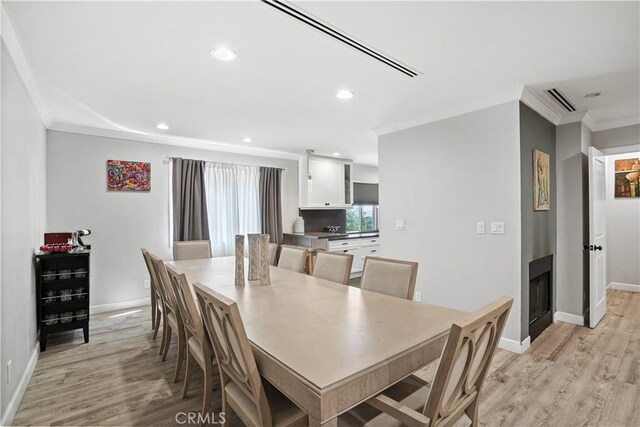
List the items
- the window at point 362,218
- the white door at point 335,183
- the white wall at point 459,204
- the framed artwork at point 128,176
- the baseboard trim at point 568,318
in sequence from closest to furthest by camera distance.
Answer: the white wall at point 459,204, the baseboard trim at point 568,318, the framed artwork at point 128,176, the white door at point 335,183, the window at point 362,218

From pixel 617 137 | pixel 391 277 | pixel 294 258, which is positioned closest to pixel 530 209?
pixel 391 277

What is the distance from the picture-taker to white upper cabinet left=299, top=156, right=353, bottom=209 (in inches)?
225

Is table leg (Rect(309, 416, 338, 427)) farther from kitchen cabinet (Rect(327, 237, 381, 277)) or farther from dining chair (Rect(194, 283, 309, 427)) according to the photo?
kitchen cabinet (Rect(327, 237, 381, 277))

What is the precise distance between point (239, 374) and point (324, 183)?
15.7 ft

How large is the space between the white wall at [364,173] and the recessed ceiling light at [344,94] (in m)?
3.93

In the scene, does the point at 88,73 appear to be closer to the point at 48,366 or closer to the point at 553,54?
the point at 48,366

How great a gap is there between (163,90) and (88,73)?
0.53 meters

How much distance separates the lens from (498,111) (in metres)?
2.97

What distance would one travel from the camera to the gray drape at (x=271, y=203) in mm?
5410

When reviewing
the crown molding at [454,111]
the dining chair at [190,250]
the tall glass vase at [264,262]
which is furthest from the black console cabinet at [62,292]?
the crown molding at [454,111]

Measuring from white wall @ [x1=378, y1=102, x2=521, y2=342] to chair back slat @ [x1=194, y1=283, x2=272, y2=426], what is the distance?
2.56m

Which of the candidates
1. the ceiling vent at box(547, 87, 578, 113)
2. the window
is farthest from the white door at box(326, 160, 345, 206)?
the ceiling vent at box(547, 87, 578, 113)

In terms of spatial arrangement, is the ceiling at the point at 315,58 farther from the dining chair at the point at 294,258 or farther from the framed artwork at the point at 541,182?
the dining chair at the point at 294,258

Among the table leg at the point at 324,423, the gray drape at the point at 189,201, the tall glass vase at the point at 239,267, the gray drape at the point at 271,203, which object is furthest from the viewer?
the gray drape at the point at 271,203
